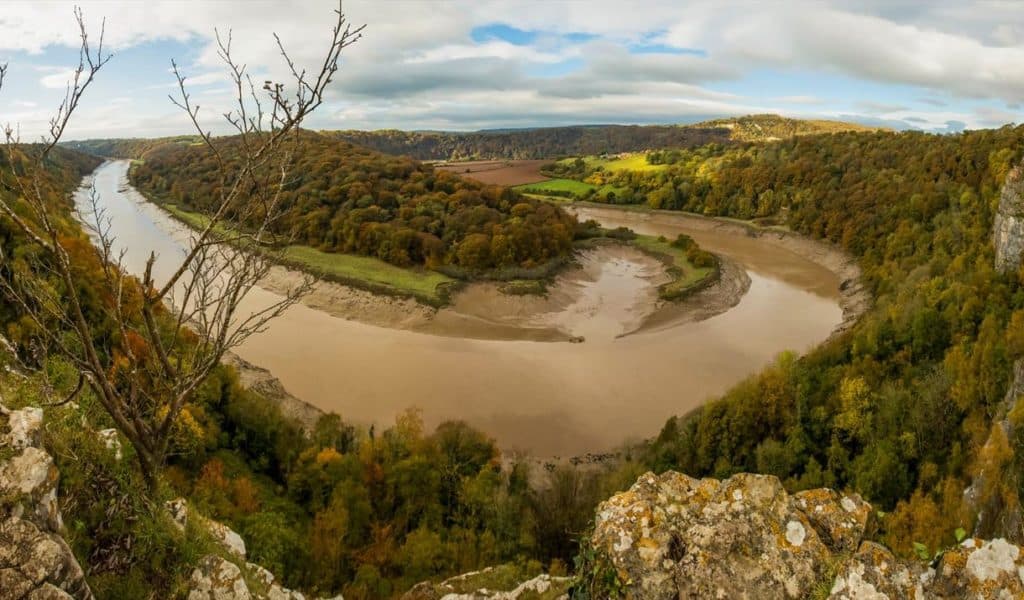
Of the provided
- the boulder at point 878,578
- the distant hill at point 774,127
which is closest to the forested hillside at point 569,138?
the distant hill at point 774,127

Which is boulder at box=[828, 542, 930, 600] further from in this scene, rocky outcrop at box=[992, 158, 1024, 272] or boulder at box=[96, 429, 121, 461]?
rocky outcrop at box=[992, 158, 1024, 272]

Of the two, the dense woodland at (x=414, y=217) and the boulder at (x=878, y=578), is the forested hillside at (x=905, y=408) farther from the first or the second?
the dense woodland at (x=414, y=217)

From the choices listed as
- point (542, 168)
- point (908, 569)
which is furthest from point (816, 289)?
point (542, 168)

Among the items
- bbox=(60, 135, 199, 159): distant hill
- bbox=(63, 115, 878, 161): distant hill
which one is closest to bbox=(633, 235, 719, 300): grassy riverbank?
bbox=(63, 115, 878, 161): distant hill

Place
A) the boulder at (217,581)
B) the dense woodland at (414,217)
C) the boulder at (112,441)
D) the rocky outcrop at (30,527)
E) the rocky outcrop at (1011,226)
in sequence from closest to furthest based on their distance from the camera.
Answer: the rocky outcrop at (30,527)
the boulder at (217,581)
the boulder at (112,441)
the rocky outcrop at (1011,226)
the dense woodland at (414,217)

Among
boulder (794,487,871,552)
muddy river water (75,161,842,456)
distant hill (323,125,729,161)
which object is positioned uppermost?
distant hill (323,125,729,161)
